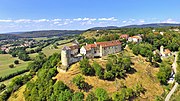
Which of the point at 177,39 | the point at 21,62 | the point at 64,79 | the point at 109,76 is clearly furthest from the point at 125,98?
the point at 21,62

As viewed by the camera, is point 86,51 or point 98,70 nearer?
point 98,70

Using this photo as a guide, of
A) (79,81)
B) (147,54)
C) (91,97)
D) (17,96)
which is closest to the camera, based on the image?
(91,97)

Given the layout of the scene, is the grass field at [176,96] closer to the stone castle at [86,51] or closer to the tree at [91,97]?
the tree at [91,97]

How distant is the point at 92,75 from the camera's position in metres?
87.9

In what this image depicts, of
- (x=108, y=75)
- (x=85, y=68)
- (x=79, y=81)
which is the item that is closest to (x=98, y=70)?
(x=108, y=75)

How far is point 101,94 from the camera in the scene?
2913 inches

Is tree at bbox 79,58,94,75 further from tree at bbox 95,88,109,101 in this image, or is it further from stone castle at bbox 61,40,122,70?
tree at bbox 95,88,109,101

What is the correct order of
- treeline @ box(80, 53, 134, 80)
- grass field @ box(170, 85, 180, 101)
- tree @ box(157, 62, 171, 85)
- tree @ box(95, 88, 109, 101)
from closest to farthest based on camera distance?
tree @ box(95, 88, 109, 101)
grass field @ box(170, 85, 180, 101)
treeline @ box(80, 53, 134, 80)
tree @ box(157, 62, 171, 85)

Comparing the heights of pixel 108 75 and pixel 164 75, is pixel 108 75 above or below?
above

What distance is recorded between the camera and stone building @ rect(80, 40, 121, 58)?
95.6 m

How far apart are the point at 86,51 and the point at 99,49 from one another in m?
7.09

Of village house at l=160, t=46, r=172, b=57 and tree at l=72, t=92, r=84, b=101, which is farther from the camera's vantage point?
village house at l=160, t=46, r=172, b=57

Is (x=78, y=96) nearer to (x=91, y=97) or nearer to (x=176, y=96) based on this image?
(x=91, y=97)

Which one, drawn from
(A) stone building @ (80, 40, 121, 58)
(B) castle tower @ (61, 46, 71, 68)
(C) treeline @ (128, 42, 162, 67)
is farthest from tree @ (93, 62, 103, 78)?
(C) treeline @ (128, 42, 162, 67)
